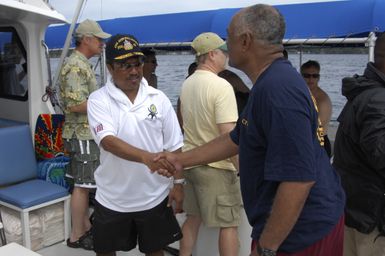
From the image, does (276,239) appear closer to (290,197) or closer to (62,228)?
(290,197)

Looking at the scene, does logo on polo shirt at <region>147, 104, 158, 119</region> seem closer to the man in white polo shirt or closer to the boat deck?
the man in white polo shirt

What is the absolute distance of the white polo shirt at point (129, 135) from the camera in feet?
7.82

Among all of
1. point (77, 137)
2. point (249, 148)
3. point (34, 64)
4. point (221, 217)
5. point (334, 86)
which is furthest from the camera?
point (334, 86)

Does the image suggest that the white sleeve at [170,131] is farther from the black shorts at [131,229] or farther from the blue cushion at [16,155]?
the blue cushion at [16,155]

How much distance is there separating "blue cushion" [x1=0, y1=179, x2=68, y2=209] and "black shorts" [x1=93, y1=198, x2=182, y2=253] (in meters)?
1.22

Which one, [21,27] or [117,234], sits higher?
[21,27]

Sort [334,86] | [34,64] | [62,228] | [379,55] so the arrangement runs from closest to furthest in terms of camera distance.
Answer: [379,55]
[62,228]
[34,64]
[334,86]

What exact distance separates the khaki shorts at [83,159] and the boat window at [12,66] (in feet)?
3.82

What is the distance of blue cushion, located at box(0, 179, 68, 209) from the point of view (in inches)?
139

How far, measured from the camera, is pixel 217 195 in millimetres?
2918

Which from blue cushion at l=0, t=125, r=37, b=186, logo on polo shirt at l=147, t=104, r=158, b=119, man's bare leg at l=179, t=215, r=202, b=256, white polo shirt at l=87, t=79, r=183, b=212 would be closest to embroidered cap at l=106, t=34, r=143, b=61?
white polo shirt at l=87, t=79, r=183, b=212

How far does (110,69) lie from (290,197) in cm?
142

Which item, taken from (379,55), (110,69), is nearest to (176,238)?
(110,69)

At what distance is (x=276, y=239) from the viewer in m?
1.56
